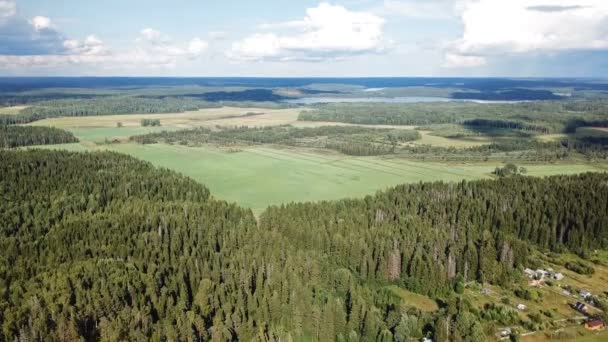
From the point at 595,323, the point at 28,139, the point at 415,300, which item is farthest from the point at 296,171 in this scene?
the point at 28,139

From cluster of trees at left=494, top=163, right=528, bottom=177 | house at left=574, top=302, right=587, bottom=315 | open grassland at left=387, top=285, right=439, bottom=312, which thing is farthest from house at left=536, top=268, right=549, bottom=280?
cluster of trees at left=494, top=163, right=528, bottom=177

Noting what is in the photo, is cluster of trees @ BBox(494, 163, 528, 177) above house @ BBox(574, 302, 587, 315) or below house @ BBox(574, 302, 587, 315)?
A: above

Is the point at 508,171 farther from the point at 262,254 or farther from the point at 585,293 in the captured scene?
the point at 262,254

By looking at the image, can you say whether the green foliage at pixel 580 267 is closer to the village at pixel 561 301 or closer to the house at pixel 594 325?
the village at pixel 561 301

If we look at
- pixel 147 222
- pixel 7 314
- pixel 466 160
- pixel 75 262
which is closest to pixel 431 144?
pixel 466 160

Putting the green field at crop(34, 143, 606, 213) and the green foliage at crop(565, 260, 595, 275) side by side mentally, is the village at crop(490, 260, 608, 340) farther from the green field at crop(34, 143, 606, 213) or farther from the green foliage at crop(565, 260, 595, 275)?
the green field at crop(34, 143, 606, 213)

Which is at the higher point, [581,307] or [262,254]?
[262,254]

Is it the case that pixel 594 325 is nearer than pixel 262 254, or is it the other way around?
pixel 594 325
